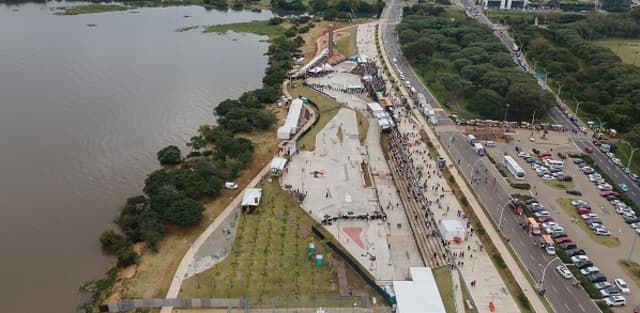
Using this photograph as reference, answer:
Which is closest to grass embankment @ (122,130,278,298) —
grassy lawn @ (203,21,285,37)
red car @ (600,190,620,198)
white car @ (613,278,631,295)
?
white car @ (613,278,631,295)

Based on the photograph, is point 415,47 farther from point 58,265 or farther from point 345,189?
point 58,265

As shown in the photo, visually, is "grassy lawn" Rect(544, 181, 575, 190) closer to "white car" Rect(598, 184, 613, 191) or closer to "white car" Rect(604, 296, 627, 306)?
"white car" Rect(598, 184, 613, 191)

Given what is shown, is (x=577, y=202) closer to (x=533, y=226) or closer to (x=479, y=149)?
(x=533, y=226)

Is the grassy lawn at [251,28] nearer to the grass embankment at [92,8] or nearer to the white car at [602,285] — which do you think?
the grass embankment at [92,8]

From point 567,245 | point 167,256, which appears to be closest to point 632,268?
point 567,245

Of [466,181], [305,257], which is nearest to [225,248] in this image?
[305,257]

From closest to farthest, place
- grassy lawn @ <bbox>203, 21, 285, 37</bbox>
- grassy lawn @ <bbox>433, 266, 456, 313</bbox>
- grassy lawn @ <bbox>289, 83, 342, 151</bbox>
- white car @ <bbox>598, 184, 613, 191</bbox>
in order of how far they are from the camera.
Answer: grassy lawn @ <bbox>433, 266, 456, 313</bbox>
white car @ <bbox>598, 184, 613, 191</bbox>
grassy lawn @ <bbox>289, 83, 342, 151</bbox>
grassy lawn @ <bbox>203, 21, 285, 37</bbox>
